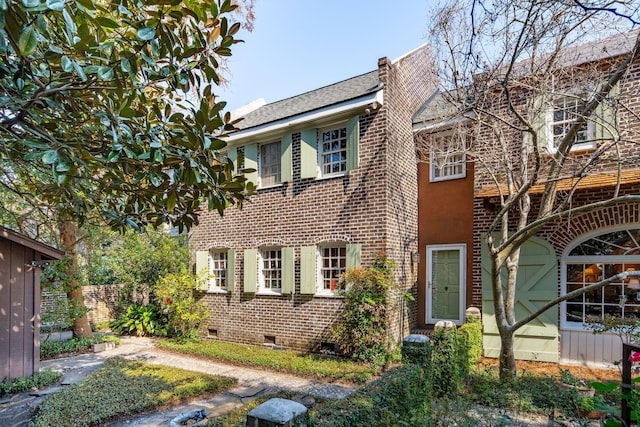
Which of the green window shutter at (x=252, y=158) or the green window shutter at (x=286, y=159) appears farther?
the green window shutter at (x=252, y=158)

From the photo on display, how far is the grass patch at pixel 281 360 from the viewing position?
6.66 m

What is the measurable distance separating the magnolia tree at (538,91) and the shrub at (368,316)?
7.24 feet

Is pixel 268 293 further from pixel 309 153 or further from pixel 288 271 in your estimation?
pixel 309 153

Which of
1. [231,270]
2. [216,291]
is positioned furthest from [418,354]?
[216,291]

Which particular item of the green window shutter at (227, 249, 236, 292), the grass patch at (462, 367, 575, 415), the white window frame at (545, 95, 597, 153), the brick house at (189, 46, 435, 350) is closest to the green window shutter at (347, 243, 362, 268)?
the brick house at (189, 46, 435, 350)

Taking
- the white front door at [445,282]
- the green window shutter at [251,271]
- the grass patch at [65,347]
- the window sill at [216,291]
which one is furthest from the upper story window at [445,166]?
the grass patch at [65,347]

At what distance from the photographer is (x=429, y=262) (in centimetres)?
940

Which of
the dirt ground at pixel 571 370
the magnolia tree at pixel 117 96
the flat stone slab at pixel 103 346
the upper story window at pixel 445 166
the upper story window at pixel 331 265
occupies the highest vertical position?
the upper story window at pixel 445 166

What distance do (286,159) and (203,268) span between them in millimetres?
4388

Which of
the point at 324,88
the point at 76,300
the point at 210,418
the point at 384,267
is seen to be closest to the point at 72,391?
the point at 210,418

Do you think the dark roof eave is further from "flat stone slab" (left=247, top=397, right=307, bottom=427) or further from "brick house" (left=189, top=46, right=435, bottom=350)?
"flat stone slab" (left=247, top=397, right=307, bottom=427)

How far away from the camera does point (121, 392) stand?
5.68m

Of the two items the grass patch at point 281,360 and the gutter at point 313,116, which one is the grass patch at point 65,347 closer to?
the grass patch at point 281,360

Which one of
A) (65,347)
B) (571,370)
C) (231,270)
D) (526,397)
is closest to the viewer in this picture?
(526,397)
